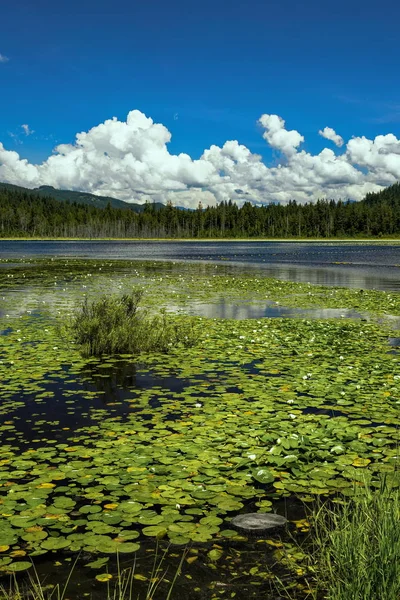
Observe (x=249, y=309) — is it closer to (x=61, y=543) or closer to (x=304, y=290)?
(x=304, y=290)

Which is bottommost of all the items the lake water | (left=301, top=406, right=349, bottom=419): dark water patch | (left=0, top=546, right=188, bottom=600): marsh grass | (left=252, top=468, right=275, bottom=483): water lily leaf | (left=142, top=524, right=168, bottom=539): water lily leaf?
(left=0, top=546, right=188, bottom=600): marsh grass

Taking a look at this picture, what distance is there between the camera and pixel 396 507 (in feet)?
15.6

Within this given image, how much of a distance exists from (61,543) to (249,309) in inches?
762

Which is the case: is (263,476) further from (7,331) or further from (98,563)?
(7,331)

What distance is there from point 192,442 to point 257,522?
8.65 feet

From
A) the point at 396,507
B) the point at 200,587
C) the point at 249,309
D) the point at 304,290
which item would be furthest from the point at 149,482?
the point at 304,290

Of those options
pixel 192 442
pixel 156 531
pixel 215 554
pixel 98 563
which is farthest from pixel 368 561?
pixel 192 442

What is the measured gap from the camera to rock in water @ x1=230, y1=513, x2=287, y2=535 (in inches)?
242

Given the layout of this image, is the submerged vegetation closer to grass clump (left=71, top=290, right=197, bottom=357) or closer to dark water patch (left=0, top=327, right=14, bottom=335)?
grass clump (left=71, top=290, right=197, bottom=357)

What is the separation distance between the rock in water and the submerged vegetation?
0.50 ft

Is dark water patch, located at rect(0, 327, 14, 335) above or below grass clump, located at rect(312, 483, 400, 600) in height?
below

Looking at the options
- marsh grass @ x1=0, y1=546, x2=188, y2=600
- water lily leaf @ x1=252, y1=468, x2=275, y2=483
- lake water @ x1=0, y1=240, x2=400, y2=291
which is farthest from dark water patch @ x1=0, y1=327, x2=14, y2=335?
lake water @ x1=0, y1=240, x2=400, y2=291

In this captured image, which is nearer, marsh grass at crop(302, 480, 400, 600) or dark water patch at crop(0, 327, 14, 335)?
marsh grass at crop(302, 480, 400, 600)

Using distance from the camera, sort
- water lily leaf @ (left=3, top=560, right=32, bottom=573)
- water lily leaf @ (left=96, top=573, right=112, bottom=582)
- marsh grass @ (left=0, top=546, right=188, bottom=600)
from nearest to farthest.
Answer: marsh grass @ (left=0, top=546, right=188, bottom=600) < water lily leaf @ (left=96, top=573, right=112, bottom=582) < water lily leaf @ (left=3, top=560, right=32, bottom=573)
